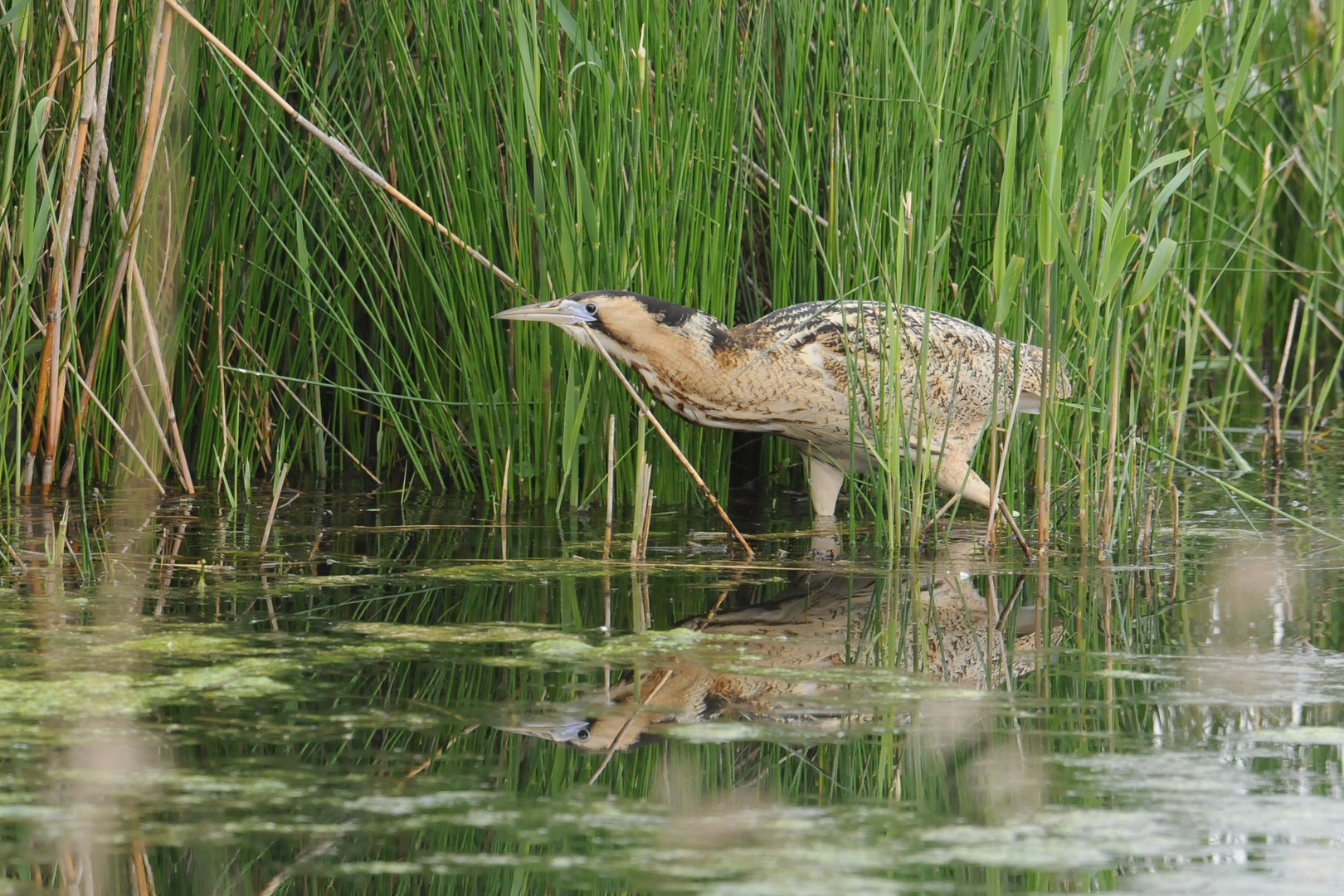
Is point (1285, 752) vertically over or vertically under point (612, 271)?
under

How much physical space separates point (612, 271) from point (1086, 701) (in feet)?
8.00

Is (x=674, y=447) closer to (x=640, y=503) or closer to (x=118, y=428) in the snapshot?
(x=640, y=503)

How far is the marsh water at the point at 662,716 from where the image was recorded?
2.26 m

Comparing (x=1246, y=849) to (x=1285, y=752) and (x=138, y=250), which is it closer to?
(x=1285, y=752)

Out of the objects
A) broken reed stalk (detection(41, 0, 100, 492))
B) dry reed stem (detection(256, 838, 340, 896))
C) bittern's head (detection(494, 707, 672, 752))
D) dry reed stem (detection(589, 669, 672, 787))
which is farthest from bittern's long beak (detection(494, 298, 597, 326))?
dry reed stem (detection(256, 838, 340, 896))

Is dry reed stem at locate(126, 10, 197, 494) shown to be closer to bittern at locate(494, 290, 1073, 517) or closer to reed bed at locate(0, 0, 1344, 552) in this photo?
reed bed at locate(0, 0, 1344, 552)

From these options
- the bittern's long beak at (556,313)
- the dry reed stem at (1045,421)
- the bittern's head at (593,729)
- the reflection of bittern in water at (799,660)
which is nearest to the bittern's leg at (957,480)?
the dry reed stem at (1045,421)

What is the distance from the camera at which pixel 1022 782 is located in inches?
101

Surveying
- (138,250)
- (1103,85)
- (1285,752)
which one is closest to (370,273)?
(138,250)

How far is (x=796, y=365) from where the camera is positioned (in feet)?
16.0

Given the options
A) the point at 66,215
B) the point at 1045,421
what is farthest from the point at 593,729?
the point at 66,215

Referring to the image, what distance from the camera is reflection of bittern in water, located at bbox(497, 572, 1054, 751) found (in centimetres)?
289

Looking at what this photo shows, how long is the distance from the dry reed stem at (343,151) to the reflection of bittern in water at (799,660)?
1543 mm

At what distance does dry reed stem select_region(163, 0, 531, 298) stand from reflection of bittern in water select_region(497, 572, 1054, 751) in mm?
1543
